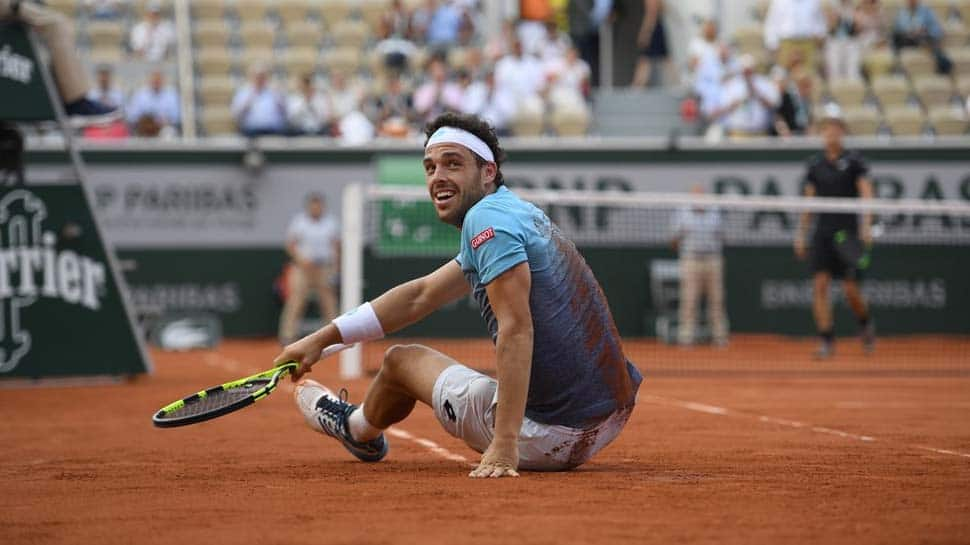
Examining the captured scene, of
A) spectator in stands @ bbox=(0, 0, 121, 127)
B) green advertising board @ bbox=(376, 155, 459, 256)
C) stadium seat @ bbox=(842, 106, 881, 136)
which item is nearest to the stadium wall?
stadium seat @ bbox=(842, 106, 881, 136)

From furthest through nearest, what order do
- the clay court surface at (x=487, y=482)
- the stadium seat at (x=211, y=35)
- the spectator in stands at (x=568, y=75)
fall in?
1. the stadium seat at (x=211, y=35)
2. the spectator in stands at (x=568, y=75)
3. the clay court surface at (x=487, y=482)

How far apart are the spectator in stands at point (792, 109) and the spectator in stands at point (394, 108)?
16.4ft

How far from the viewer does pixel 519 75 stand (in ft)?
70.3

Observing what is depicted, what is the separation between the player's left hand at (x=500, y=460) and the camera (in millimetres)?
6145

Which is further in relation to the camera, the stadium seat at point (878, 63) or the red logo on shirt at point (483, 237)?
the stadium seat at point (878, 63)

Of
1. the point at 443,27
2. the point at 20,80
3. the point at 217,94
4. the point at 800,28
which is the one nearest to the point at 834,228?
the point at 800,28

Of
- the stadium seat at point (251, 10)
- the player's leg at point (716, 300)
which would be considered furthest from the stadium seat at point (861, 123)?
the stadium seat at point (251, 10)

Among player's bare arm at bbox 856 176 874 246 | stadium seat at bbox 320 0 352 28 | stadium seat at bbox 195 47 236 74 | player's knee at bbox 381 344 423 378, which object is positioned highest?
stadium seat at bbox 320 0 352 28

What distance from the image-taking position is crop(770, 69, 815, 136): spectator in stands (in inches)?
810

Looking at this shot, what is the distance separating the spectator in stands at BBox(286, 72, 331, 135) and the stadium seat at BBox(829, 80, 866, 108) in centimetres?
718

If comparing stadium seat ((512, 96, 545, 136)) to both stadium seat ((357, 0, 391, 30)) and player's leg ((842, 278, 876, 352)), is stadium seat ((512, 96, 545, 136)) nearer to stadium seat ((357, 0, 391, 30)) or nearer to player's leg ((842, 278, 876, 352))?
stadium seat ((357, 0, 391, 30))

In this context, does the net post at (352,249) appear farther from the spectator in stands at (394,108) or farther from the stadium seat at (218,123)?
the stadium seat at (218,123)

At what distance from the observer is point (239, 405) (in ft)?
21.1

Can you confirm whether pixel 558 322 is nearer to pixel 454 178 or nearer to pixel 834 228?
pixel 454 178
